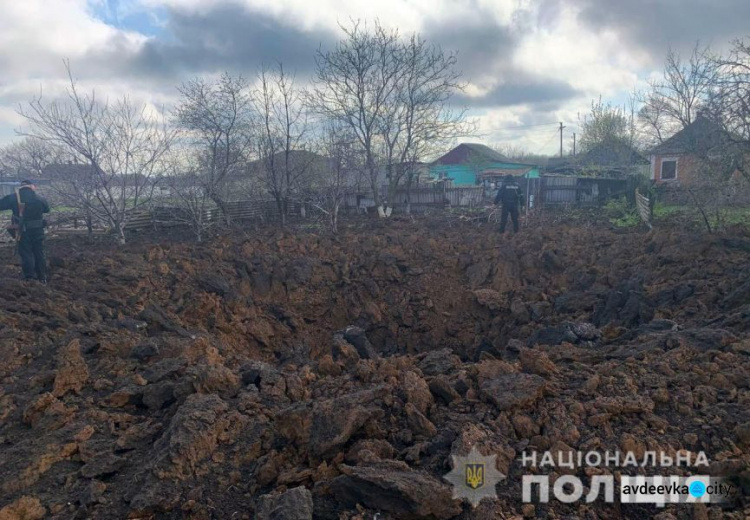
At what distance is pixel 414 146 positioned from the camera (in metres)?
16.5

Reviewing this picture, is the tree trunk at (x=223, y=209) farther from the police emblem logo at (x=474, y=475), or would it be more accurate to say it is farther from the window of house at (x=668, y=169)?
the window of house at (x=668, y=169)

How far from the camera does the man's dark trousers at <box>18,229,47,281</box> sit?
7.38m

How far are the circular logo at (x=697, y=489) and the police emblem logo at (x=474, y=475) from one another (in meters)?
1.09

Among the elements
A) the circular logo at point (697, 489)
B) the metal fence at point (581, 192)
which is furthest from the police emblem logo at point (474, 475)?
the metal fence at point (581, 192)

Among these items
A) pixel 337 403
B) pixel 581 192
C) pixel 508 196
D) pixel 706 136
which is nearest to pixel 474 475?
pixel 337 403

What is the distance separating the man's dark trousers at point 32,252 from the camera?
24.2ft

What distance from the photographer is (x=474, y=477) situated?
254cm

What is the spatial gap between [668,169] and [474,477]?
29.4 m

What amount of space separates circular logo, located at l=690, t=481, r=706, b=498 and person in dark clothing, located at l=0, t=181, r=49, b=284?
28.0ft

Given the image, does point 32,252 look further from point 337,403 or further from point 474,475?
point 474,475

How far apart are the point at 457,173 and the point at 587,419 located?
124 feet

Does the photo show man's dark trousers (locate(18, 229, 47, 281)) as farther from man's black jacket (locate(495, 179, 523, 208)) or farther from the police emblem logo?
man's black jacket (locate(495, 179, 523, 208))

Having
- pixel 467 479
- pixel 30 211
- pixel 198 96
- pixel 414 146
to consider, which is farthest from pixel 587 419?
pixel 414 146

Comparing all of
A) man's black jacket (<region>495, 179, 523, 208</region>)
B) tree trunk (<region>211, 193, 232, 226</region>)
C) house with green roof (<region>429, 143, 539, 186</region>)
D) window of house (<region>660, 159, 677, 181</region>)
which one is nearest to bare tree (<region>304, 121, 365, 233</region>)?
tree trunk (<region>211, 193, 232, 226</region>)
